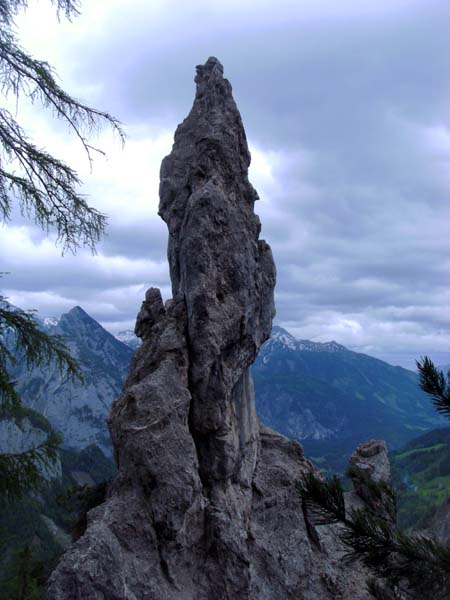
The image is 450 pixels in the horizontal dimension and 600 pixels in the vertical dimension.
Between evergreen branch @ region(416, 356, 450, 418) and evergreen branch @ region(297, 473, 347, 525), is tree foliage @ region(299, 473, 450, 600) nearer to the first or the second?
evergreen branch @ region(297, 473, 347, 525)

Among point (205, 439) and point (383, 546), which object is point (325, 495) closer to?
point (383, 546)

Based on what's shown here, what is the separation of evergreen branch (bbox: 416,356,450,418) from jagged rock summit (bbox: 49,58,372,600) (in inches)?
452

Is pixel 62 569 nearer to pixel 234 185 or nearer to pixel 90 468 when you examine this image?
pixel 234 185

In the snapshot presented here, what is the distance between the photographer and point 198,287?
67.7 ft

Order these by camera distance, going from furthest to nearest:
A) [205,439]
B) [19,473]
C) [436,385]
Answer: [205,439] < [19,473] < [436,385]

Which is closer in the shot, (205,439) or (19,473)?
(19,473)

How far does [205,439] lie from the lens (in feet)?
66.7

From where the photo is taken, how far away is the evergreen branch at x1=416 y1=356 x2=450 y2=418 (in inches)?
308

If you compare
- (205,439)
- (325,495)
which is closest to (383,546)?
(325,495)

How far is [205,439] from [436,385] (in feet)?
45.9

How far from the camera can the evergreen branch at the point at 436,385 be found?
25.6ft

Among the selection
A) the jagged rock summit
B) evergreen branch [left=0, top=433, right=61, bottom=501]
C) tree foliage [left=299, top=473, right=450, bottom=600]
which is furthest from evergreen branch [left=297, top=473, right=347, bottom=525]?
the jagged rock summit

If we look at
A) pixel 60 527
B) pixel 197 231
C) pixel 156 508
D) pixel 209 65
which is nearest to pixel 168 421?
pixel 156 508

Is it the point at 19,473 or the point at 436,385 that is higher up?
the point at 436,385
